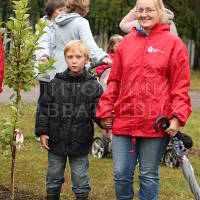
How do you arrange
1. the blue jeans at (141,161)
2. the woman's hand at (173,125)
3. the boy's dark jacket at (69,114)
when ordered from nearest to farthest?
the woman's hand at (173,125) → the blue jeans at (141,161) → the boy's dark jacket at (69,114)

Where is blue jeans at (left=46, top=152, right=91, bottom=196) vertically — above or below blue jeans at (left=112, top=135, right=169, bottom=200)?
below

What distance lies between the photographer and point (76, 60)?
5.52 m

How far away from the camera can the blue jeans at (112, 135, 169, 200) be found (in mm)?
4746

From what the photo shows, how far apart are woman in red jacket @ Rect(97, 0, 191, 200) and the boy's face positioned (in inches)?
25.5

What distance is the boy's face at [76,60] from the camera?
551 cm

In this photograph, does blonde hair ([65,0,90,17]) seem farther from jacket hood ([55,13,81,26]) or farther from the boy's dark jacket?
the boy's dark jacket

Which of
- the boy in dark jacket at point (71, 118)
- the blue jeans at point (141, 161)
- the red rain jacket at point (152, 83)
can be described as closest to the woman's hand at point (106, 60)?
the boy in dark jacket at point (71, 118)

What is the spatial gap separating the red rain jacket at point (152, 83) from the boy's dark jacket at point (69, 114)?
0.67 metres

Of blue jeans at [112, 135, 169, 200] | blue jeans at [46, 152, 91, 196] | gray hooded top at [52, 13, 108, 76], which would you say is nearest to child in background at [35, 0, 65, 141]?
gray hooded top at [52, 13, 108, 76]

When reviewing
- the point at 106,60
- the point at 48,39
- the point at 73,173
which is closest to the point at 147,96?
the point at 73,173

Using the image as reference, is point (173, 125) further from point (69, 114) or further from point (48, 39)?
point (48, 39)

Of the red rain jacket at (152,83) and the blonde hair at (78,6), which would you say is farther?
the blonde hair at (78,6)

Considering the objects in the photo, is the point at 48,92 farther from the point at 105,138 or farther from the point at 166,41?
the point at 105,138

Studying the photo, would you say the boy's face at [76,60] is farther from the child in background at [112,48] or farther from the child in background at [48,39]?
the child in background at [112,48]
